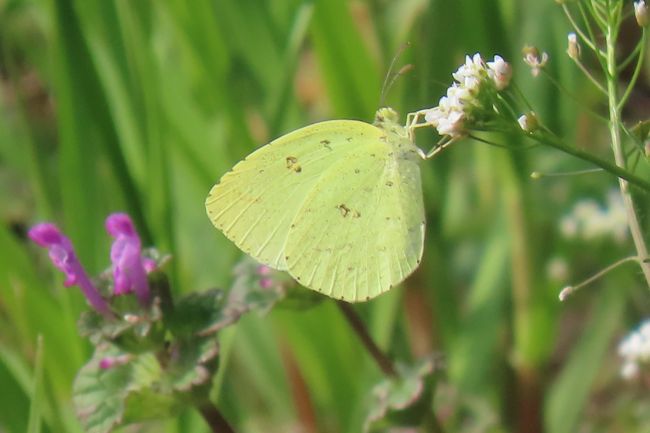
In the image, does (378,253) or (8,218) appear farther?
(8,218)

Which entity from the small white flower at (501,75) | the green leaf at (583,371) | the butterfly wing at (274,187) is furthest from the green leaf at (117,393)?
the green leaf at (583,371)

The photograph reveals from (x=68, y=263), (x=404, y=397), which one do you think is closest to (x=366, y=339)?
(x=404, y=397)

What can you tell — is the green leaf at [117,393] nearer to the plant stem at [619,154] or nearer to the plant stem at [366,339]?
the plant stem at [366,339]

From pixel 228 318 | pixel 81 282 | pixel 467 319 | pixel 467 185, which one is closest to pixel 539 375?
pixel 467 319

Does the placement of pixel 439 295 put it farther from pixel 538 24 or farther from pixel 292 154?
pixel 292 154

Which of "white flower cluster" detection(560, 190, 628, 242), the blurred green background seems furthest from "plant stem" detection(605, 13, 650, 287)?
"white flower cluster" detection(560, 190, 628, 242)

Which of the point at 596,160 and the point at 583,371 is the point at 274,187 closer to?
the point at 596,160
